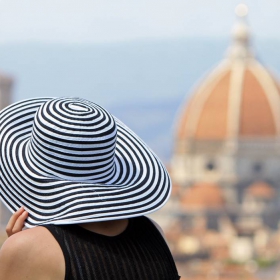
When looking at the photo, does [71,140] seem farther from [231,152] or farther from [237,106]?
[237,106]

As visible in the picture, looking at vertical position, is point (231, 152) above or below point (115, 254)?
below

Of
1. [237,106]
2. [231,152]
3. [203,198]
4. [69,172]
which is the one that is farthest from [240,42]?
[69,172]

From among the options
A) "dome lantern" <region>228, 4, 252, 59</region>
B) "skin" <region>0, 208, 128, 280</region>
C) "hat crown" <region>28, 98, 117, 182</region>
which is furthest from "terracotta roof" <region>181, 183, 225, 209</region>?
"skin" <region>0, 208, 128, 280</region>

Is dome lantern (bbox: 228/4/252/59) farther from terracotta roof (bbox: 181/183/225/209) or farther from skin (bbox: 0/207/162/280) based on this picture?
skin (bbox: 0/207/162/280)

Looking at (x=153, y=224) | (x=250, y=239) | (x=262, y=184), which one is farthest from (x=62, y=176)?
(x=262, y=184)

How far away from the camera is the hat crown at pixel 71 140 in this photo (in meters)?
2.85

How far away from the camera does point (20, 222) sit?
2.86 meters

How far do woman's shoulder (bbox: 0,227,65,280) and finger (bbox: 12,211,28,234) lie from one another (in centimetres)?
8

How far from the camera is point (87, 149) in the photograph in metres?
2.87

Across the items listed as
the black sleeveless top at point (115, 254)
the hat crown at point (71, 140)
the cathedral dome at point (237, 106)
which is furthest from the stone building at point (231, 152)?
the hat crown at point (71, 140)

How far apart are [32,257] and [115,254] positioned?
19 cm

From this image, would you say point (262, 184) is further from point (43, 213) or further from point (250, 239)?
point (43, 213)

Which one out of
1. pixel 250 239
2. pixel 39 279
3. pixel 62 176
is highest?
pixel 62 176

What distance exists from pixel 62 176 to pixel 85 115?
12 cm
